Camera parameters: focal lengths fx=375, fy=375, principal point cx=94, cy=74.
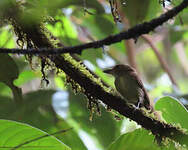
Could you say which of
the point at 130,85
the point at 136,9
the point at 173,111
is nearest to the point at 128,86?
the point at 130,85

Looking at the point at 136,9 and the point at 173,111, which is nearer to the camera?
the point at 173,111

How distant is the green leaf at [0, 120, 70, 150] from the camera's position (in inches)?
44.5

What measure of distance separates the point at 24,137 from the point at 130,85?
30.6 inches

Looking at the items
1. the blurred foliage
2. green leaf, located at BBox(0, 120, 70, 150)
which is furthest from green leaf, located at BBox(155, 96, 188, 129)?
green leaf, located at BBox(0, 120, 70, 150)

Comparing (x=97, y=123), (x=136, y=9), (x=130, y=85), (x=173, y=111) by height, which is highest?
(x=136, y=9)

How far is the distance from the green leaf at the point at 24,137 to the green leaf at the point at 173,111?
390mm

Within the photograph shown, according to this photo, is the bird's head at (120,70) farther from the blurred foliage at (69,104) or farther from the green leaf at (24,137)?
the green leaf at (24,137)

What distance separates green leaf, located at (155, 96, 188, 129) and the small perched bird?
0.80 feet

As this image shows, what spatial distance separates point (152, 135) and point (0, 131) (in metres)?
0.49

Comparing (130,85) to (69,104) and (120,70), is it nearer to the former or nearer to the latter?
(120,70)

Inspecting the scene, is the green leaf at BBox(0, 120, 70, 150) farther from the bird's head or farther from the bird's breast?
the bird's head

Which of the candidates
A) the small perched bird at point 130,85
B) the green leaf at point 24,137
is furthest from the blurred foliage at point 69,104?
the small perched bird at point 130,85

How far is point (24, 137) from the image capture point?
117cm

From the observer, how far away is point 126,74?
6.35ft
